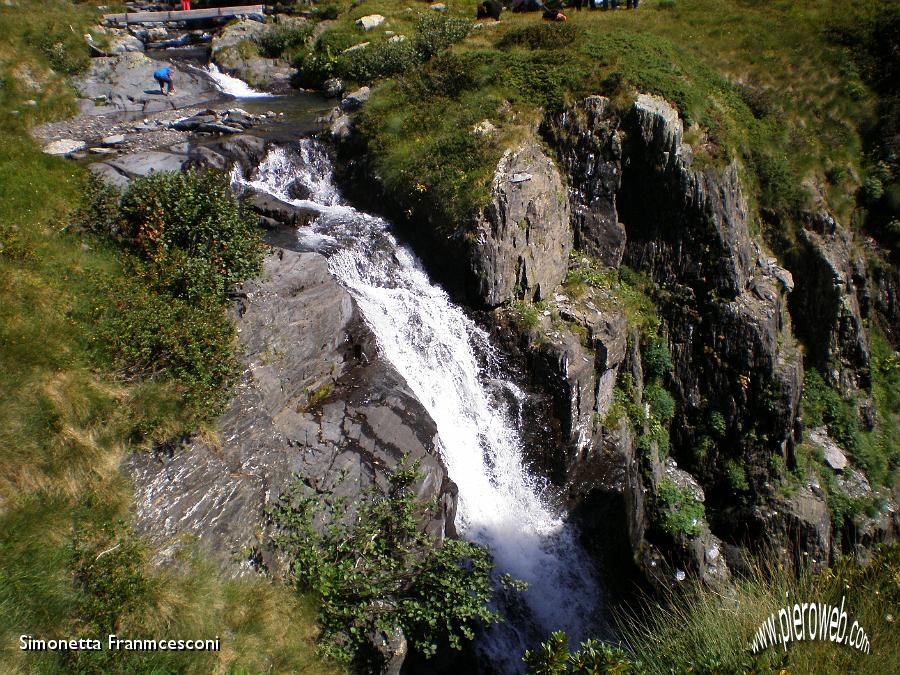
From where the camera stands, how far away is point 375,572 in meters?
7.94

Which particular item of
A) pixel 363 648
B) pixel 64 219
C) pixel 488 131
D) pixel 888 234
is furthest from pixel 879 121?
pixel 64 219

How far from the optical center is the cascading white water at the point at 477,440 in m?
11.5

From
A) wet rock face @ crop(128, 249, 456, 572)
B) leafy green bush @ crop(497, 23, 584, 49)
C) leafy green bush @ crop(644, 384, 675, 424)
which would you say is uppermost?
leafy green bush @ crop(497, 23, 584, 49)

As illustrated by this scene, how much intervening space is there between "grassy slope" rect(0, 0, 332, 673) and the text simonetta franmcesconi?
9 cm

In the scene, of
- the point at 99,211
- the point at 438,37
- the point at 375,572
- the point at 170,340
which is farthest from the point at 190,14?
the point at 375,572

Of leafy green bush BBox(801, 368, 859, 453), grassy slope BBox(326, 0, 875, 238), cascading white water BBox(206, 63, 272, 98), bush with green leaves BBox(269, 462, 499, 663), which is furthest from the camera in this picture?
cascading white water BBox(206, 63, 272, 98)

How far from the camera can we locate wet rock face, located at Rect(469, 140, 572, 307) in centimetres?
1411

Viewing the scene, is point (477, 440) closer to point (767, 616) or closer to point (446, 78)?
point (767, 616)

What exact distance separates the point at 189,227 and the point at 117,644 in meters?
7.69

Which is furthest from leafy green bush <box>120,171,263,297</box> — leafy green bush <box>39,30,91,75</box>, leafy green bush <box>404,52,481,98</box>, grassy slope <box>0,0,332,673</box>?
leafy green bush <box>39,30,91,75</box>

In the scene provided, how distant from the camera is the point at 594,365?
1419 cm

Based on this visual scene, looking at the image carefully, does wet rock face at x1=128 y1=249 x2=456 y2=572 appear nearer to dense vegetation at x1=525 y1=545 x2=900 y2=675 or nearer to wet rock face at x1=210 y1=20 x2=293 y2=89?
dense vegetation at x1=525 y1=545 x2=900 y2=675

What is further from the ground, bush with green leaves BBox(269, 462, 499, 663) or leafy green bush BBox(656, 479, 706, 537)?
bush with green leaves BBox(269, 462, 499, 663)

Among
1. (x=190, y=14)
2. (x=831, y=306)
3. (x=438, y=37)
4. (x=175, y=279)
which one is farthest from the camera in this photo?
(x=190, y=14)
